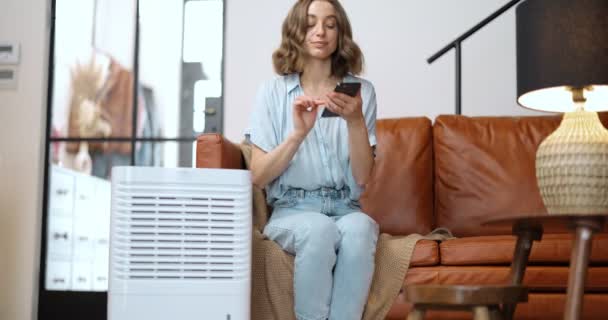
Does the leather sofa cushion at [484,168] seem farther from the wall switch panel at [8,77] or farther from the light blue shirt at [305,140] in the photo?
the wall switch panel at [8,77]

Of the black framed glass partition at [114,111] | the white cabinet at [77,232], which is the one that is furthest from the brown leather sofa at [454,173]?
the white cabinet at [77,232]

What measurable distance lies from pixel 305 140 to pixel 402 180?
0.76 meters

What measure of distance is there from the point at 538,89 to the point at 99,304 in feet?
7.90

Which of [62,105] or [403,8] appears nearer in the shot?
[403,8]

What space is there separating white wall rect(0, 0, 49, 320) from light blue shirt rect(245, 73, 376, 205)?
196 centimetres

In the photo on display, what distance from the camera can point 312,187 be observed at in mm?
2359

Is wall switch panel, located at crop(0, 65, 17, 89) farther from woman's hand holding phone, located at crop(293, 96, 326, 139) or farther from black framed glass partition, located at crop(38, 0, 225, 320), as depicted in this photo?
woman's hand holding phone, located at crop(293, 96, 326, 139)

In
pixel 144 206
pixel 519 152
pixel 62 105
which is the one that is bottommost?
pixel 144 206

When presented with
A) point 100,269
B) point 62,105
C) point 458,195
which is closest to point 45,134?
point 62,105

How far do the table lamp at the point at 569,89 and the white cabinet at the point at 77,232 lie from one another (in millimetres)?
2336

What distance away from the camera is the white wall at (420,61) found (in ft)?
12.1

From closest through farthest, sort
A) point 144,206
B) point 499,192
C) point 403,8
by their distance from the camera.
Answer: point 144,206 < point 499,192 < point 403,8

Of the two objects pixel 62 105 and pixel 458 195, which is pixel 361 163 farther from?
pixel 62 105

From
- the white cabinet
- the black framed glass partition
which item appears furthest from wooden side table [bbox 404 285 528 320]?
the white cabinet
